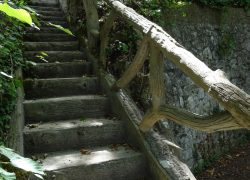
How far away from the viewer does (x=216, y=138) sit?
18.4 feet

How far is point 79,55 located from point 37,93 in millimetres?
1054

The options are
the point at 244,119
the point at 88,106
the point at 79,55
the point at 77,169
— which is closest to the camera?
the point at 244,119

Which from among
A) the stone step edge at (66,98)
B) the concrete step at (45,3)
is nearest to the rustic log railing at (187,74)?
the stone step edge at (66,98)

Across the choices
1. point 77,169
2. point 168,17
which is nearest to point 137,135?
point 77,169

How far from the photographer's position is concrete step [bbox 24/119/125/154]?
2.87m

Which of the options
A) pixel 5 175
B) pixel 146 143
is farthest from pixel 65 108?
pixel 5 175

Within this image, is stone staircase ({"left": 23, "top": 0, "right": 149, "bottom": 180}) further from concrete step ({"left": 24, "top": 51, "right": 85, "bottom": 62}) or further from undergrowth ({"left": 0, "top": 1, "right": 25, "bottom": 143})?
undergrowth ({"left": 0, "top": 1, "right": 25, "bottom": 143})

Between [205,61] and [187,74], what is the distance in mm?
3809

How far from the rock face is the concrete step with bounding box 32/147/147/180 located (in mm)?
1984

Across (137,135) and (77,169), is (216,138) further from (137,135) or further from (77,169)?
(77,169)

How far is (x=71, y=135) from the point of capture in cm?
299

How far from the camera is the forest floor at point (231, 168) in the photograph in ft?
16.5

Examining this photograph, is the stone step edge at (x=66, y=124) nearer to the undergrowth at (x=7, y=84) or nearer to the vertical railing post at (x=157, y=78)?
the undergrowth at (x=7, y=84)

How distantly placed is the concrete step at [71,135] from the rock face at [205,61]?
5.71 feet
